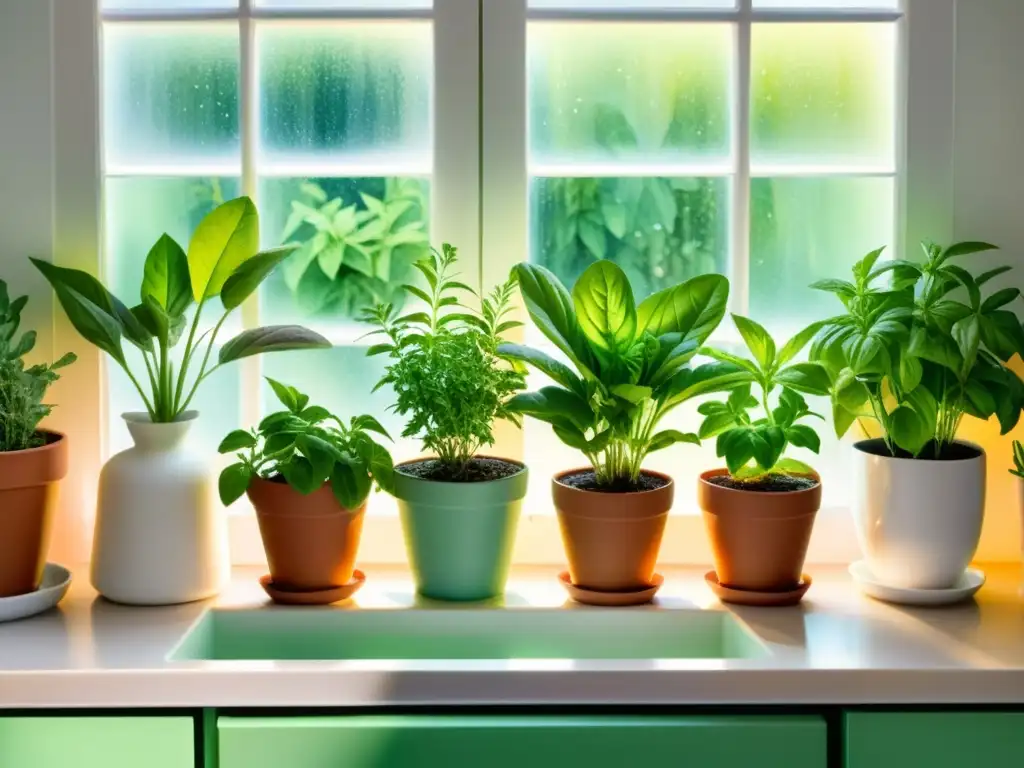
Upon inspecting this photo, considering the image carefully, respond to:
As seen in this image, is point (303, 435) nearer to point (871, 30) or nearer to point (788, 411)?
point (788, 411)

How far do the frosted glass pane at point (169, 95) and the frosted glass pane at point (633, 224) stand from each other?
0.49 metres

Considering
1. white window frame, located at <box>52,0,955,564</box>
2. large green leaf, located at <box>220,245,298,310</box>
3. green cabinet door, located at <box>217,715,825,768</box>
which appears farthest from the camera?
white window frame, located at <box>52,0,955,564</box>

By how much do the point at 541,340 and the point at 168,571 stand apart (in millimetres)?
661

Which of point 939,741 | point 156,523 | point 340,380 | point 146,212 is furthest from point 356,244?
point 939,741

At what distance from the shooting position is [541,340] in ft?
6.81

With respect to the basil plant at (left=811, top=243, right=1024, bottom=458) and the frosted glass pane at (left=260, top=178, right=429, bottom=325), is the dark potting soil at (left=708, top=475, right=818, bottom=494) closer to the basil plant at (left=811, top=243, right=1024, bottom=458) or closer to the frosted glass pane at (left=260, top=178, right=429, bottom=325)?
the basil plant at (left=811, top=243, right=1024, bottom=458)

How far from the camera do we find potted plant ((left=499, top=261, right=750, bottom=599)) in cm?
182

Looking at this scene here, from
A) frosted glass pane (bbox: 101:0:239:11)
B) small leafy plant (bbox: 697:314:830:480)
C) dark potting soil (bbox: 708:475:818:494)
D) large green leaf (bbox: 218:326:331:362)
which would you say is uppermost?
frosted glass pane (bbox: 101:0:239:11)

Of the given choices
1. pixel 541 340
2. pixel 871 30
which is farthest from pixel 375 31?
pixel 871 30

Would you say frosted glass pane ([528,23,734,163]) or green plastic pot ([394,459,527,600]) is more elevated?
frosted glass pane ([528,23,734,163])

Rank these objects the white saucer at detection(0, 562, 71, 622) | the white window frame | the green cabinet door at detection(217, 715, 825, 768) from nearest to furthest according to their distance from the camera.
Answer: the green cabinet door at detection(217, 715, 825, 768)
the white saucer at detection(0, 562, 71, 622)
the white window frame

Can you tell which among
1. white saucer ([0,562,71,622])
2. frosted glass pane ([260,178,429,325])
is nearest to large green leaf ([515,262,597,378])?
frosted glass pane ([260,178,429,325])

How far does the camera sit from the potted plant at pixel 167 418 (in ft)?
5.96

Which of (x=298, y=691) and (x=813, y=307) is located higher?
(x=813, y=307)
